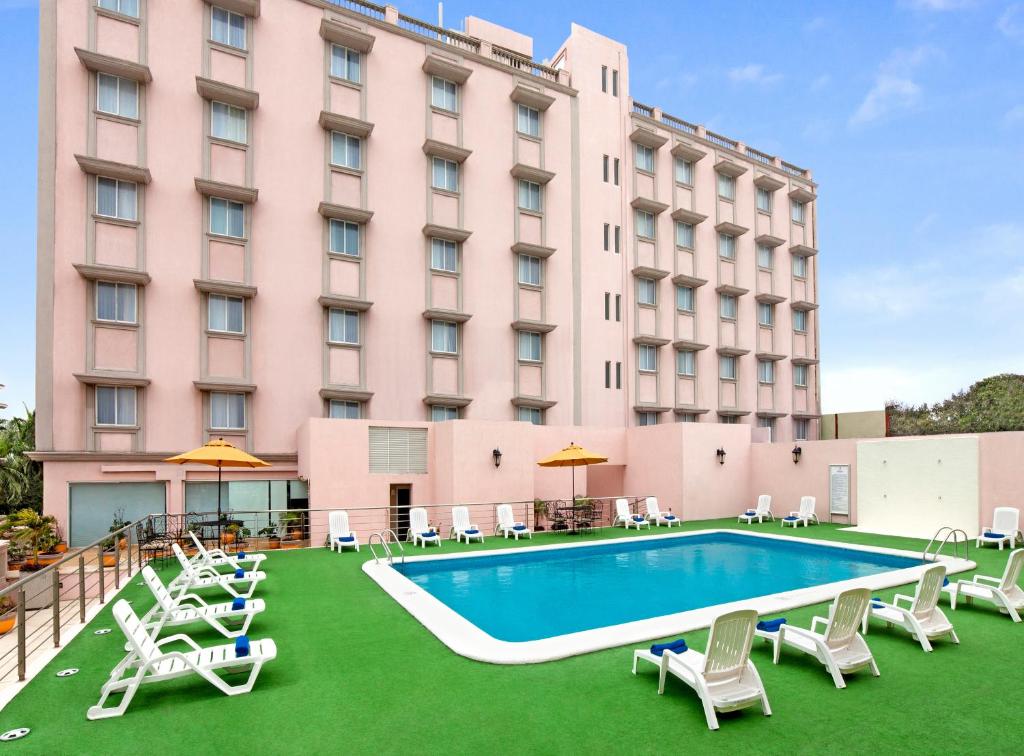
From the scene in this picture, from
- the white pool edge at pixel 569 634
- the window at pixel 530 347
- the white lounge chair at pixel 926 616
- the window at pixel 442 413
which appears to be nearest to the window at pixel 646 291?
the window at pixel 530 347

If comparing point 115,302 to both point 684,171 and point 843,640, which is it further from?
point 684,171

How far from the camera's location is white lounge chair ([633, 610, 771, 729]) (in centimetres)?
519

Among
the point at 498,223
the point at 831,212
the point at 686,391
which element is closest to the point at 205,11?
the point at 498,223

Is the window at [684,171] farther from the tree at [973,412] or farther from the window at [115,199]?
the window at [115,199]

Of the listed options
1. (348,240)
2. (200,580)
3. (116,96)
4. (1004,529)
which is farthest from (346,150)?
(1004,529)

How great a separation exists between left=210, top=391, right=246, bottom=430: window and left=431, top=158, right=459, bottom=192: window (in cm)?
1046

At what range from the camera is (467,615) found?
32.0ft

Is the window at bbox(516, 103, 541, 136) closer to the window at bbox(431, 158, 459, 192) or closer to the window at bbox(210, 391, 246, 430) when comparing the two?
the window at bbox(431, 158, 459, 192)

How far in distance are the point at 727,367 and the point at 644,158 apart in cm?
1080

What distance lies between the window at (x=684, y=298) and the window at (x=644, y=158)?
18.7 feet

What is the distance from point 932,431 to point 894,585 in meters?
40.4

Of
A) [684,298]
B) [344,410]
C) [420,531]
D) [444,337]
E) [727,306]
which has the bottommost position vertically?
[420,531]

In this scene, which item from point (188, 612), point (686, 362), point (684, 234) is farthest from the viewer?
point (684, 234)

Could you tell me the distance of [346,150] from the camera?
824 inches
